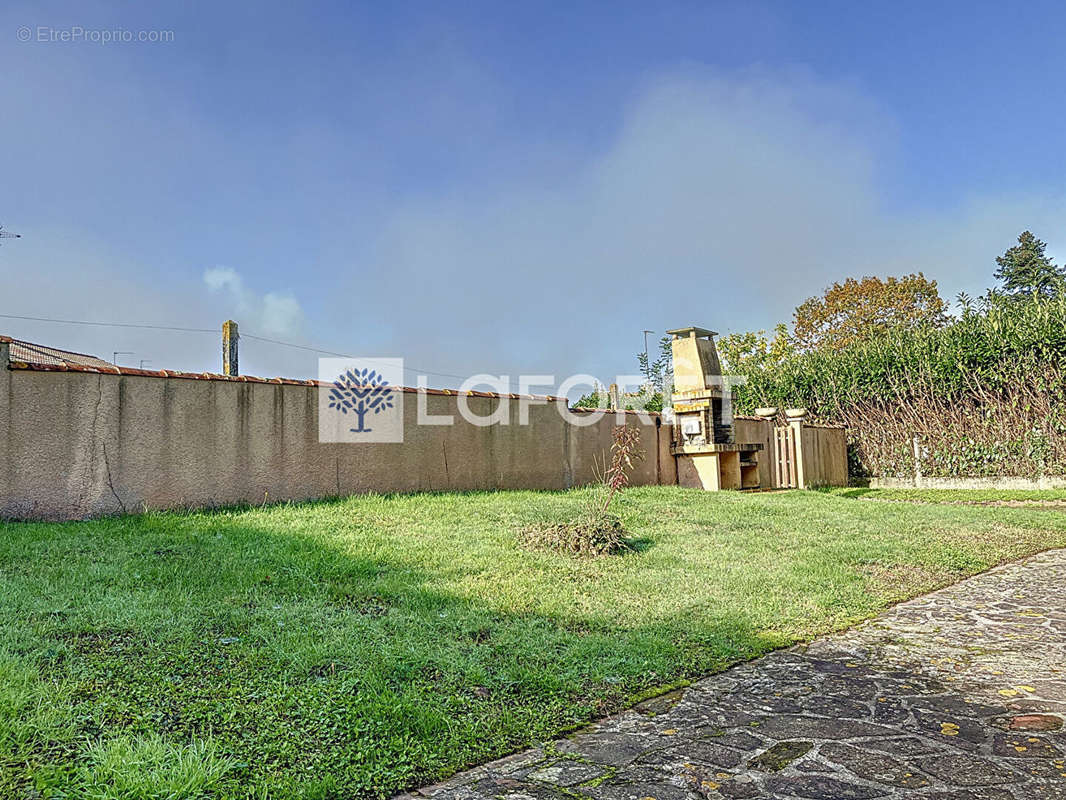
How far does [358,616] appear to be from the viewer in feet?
12.8

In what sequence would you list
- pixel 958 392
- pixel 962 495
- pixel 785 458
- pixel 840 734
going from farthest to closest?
pixel 958 392 → pixel 785 458 → pixel 962 495 → pixel 840 734

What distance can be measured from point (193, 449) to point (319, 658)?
4.49m

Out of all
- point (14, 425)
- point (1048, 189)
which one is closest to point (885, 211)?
point (1048, 189)

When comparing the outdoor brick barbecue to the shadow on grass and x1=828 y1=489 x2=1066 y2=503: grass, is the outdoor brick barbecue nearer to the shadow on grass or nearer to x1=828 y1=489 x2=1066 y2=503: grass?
x1=828 y1=489 x2=1066 y2=503: grass

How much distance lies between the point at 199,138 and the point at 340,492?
20.4 feet

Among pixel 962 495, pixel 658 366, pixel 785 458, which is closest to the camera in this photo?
pixel 962 495

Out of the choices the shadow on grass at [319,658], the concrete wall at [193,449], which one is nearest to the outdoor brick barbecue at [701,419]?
the concrete wall at [193,449]

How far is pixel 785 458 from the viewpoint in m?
13.5

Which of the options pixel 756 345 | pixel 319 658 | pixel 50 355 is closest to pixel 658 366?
pixel 756 345

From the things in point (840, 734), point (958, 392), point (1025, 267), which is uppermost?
point (1025, 267)

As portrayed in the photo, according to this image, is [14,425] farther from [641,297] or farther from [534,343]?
[641,297]

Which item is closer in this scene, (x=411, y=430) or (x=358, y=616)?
(x=358, y=616)

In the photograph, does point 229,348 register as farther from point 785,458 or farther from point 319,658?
point 785,458

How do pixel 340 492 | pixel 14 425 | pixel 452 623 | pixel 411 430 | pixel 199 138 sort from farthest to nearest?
pixel 199 138 → pixel 411 430 → pixel 340 492 → pixel 14 425 → pixel 452 623
